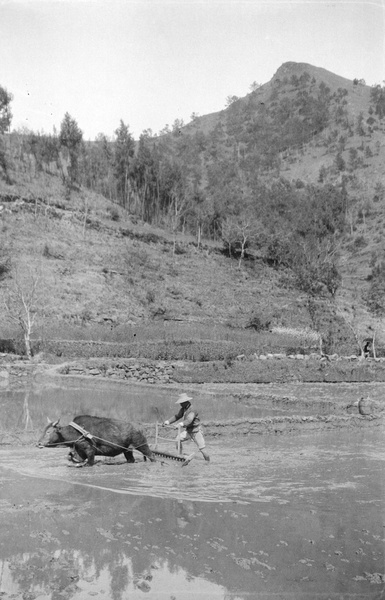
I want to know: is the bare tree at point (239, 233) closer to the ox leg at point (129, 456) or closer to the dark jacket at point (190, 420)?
the dark jacket at point (190, 420)

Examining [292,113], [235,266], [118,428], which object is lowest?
[118,428]

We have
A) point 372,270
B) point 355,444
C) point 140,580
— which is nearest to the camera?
point 140,580

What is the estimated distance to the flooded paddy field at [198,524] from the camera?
673 centimetres

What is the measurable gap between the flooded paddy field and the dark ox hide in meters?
0.29

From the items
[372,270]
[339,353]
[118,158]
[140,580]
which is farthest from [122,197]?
[140,580]

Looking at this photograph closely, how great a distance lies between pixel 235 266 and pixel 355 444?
183ft

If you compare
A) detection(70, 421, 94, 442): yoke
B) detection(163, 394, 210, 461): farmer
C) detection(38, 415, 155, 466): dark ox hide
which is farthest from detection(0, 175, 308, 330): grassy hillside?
detection(70, 421, 94, 442): yoke

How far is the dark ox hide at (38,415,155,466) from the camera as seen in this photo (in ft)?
38.4

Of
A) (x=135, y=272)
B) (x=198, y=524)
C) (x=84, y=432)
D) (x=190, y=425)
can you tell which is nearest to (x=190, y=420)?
(x=190, y=425)

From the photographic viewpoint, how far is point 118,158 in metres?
87.9

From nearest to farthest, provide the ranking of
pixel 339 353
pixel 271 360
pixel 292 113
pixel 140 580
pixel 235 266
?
pixel 140 580, pixel 271 360, pixel 339 353, pixel 235 266, pixel 292 113

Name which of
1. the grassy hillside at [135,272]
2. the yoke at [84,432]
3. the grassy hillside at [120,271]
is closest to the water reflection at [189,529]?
the yoke at [84,432]

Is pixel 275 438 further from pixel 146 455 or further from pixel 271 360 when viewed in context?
pixel 271 360

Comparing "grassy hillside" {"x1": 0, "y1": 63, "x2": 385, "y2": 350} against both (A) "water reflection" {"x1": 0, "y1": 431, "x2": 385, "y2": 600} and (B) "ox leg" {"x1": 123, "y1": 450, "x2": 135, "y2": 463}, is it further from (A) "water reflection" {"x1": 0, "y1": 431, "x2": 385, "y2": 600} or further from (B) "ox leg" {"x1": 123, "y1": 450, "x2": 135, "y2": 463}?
(A) "water reflection" {"x1": 0, "y1": 431, "x2": 385, "y2": 600}
